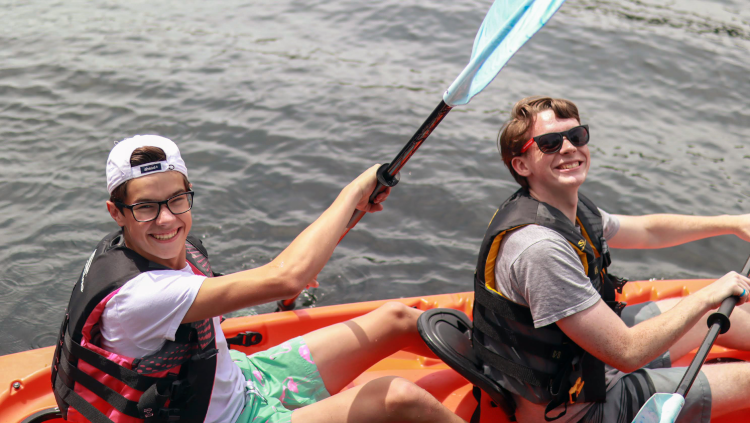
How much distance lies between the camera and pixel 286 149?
5.86 metres

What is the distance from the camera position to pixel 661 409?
1995 mm

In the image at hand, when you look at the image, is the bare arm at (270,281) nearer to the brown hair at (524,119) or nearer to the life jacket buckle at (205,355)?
the life jacket buckle at (205,355)

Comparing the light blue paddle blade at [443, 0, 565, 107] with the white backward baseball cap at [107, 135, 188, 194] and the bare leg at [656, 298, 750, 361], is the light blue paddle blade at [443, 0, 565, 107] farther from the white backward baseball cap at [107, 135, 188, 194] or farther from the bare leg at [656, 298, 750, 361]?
the bare leg at [656, 298, 750, 361]

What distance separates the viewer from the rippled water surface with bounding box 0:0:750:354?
15.4ft

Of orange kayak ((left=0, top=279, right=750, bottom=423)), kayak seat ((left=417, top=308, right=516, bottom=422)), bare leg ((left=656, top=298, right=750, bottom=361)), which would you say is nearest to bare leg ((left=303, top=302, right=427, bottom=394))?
kayak seat ((left=417, top=308, right=516, bottom=422))

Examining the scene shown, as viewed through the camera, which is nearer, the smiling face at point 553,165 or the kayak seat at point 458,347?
the smiling face at point 553,165

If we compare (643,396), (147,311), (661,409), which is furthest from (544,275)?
(147,311)

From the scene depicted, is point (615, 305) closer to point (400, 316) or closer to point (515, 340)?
point (515, 340)

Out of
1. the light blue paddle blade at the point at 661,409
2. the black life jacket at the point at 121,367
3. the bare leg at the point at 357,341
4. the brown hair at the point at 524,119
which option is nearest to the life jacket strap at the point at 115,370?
the black life jacket at the point at 121,367

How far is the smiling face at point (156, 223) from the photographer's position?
1.93 metres

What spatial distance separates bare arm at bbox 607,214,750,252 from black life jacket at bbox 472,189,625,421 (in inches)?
19.9

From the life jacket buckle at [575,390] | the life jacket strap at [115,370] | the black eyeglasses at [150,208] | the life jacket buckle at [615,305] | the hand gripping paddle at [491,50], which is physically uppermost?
the hand gripping paddle at [491,50]

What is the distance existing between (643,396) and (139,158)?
1864 millimetres

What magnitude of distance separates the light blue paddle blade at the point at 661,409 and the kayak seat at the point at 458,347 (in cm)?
47
